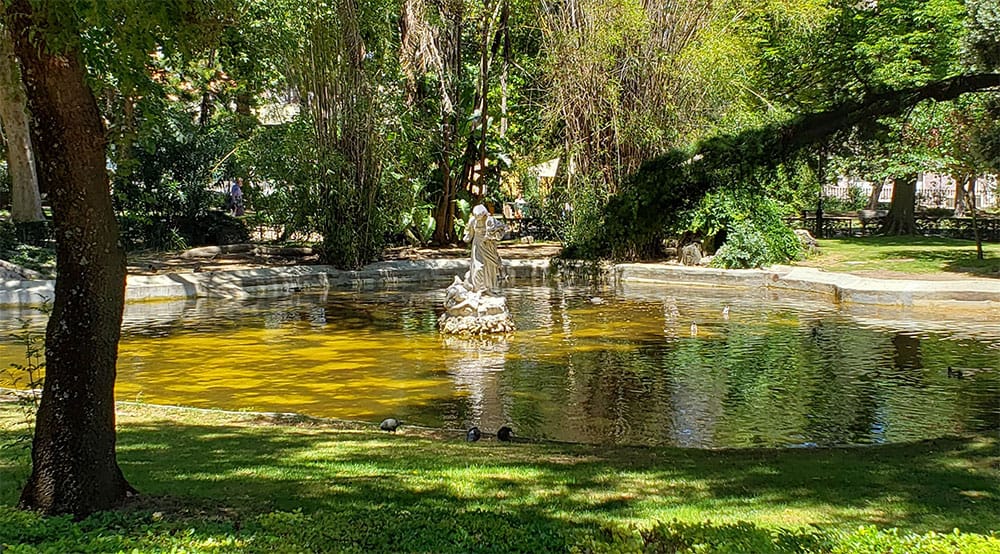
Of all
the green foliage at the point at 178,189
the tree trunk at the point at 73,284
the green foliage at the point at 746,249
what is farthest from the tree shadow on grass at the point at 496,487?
the green foliage at the point at 178,189

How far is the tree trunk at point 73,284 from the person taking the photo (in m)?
4.57

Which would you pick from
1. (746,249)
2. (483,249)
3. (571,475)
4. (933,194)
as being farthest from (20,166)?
(933,194)

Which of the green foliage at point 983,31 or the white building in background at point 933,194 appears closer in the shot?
the green foliage at point 983,31

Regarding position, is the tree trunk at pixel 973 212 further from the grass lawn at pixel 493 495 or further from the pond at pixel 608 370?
the grass lawn at pixel 493 495

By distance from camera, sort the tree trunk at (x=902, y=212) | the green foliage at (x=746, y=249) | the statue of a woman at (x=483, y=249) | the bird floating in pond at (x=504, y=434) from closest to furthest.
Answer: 1. the bird floating in pond at (x=504, y=434)
2. the statue of a woman at (x=483, y=249)
3. the green foliage at (x=746, y=249)
4. the tree trunk at (x=902, y=212)

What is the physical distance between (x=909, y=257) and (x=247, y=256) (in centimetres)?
1755

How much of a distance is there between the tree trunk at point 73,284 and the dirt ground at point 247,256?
17.6 m

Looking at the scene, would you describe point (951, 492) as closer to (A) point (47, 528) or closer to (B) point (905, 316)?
(A) point (47, 528)

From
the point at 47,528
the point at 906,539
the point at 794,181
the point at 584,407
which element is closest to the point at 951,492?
the point at 906,539

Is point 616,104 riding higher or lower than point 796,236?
higher

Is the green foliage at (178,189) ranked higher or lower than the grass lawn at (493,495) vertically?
higher

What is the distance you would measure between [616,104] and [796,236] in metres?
5.70

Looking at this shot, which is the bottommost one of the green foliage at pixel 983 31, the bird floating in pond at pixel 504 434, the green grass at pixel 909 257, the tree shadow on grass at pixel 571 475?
the bird floating in pond at pixel 504 434

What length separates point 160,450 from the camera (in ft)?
21.6
